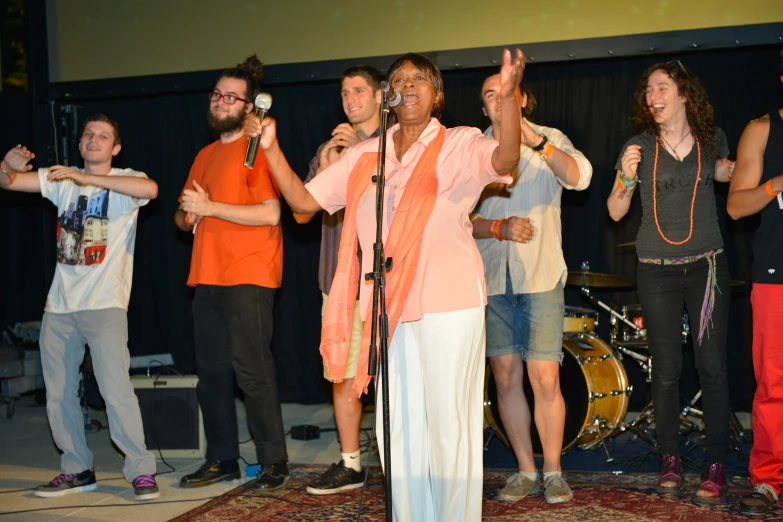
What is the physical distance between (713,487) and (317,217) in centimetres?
382

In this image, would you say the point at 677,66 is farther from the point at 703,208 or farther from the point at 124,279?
the point at 124,279

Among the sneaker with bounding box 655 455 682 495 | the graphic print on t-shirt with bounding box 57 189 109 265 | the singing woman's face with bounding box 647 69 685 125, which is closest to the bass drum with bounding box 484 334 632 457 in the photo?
the sneaker with bounding box 655 455 682 495

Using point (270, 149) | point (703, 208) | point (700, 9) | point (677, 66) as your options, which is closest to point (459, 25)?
point (700, 9)

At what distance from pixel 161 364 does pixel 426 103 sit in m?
3.51

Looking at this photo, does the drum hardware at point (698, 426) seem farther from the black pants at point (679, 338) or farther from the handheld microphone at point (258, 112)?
the handheld microphone at point (258, 112)

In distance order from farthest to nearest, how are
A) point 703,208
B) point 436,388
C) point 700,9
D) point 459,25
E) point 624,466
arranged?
point 459,25
point 700,9
point 624,466
point 703,208
point 436,388

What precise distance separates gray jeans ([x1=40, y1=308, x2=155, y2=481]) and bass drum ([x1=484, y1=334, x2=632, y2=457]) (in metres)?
2.08

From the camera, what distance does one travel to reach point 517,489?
411cm

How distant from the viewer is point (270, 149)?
2957 millimetres

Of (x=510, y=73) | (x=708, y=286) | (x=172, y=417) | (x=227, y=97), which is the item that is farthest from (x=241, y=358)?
(x=510, y=73)

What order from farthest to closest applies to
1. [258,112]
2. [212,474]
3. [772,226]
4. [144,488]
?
[212,474] < [144,488] < [772,226] < [258,112]

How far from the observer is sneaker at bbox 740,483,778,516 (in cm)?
378

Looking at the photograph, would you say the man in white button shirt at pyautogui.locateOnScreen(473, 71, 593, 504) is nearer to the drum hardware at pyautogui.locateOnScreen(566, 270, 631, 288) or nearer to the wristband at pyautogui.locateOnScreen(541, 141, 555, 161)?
the wristband at pyautogui.locateOnScreen(541, 141, 555, 161)

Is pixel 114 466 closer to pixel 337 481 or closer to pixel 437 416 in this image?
pixel 337 481
